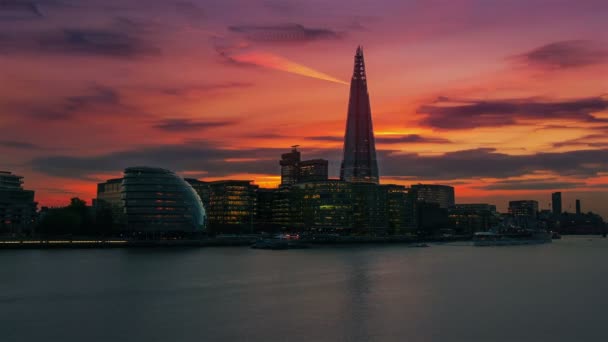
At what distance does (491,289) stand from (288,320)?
2791 cm

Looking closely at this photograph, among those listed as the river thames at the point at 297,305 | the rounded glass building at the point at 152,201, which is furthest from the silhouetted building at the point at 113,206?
the river thames at the point at 297,305

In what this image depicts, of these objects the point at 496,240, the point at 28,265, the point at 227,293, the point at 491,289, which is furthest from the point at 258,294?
the point at 496,240

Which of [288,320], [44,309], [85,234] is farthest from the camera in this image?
[85,234]

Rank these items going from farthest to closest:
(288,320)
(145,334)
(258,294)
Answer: (258,294) < (288,320) < (145,334)

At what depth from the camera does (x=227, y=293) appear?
188 feet

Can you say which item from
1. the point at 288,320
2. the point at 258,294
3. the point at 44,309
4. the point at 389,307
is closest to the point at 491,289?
the point at 389,307

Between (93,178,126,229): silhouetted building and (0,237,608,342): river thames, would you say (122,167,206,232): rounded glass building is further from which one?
(0,237,608,342): river thames

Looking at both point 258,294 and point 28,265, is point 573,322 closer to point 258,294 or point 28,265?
point 258,294

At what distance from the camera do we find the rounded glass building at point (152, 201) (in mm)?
174000

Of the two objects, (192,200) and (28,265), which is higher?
(192,200)

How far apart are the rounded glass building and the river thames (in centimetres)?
9215

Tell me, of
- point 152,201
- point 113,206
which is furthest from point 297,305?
point 113,206

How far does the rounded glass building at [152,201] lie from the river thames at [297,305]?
92150 mm

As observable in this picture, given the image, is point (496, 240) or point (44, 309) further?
point (496, 240)
